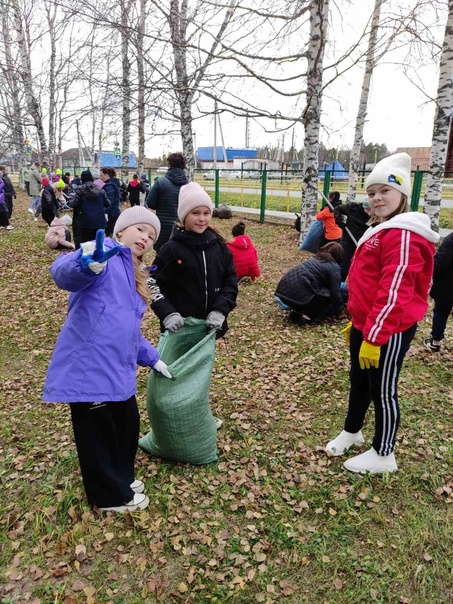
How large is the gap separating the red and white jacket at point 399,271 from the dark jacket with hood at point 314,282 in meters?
3.01

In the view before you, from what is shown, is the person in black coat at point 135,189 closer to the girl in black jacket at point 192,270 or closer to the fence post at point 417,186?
the fence post at point 417,186

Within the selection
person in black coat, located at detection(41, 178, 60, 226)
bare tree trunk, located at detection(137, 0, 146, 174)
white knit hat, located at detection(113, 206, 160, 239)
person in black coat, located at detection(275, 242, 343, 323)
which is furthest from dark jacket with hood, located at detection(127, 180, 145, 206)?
white knit hat, located at detection(113, 206, 160, 239)

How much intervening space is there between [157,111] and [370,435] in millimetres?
8721

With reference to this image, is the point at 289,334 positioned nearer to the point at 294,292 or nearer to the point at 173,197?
the point at 294,292

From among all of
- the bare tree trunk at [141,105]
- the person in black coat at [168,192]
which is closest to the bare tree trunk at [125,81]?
the bare tree trunk at [141,105]

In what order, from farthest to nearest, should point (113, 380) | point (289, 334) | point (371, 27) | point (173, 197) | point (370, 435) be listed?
point (371, 27) → point (173, 197) → point (289, 334) → point (370, 435) → point (113, 380)

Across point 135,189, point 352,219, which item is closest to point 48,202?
point 135,189

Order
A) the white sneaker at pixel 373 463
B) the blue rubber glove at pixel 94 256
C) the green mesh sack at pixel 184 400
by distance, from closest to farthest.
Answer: the blue rubber glove at pixel 94 256
the green mesh sack at pixel 184 400
the white sneaker at pixel 373 463

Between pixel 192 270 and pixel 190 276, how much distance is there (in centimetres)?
4

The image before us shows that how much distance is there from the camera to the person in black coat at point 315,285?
5520 millimetres

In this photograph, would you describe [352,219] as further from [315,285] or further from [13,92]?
[13,92]

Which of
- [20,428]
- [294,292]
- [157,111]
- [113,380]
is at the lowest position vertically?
[20,428]

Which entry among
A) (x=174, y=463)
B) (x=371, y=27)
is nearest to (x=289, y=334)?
(x=174, y=463)

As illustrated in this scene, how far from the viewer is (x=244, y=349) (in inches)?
202
